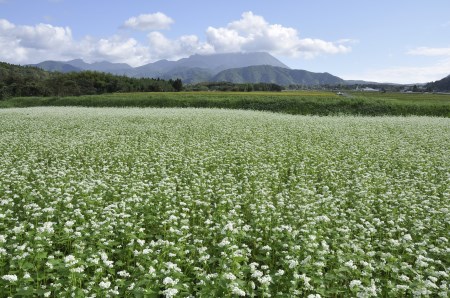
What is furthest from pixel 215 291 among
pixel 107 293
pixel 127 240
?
pixel 127 240

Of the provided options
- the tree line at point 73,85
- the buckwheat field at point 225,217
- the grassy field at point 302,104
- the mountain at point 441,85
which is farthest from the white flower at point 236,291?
the mountain at point 441,85

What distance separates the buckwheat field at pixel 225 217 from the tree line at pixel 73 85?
6826cm

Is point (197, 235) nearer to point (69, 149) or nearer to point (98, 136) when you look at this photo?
point (69, 149)

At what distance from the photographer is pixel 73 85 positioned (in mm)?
86000

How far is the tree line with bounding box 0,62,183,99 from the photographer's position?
Answer: 264 ft

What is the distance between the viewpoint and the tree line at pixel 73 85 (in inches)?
3169

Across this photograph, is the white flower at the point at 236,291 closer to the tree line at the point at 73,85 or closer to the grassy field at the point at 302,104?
the grassy field at the point at 302,104

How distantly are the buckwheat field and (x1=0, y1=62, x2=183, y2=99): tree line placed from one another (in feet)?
224

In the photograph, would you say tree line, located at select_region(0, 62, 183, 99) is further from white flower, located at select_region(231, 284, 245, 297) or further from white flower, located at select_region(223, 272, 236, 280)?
white flower, located at select_region(231, 284, 245, 297)

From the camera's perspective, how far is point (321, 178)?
1297 cm

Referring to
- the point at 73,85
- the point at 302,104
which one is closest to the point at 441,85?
the point at 302,104

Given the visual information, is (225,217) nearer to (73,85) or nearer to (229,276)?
(229,276)

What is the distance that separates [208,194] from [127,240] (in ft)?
11.5

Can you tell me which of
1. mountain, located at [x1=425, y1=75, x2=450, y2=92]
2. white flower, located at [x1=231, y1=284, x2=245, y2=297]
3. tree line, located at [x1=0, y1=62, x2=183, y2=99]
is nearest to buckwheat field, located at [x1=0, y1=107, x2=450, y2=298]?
white flower, located at [x1=231, y1=284, x2=245, y2=297]
